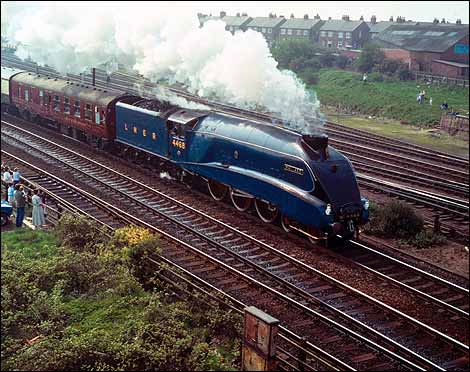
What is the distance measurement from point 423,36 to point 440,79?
4279 mm

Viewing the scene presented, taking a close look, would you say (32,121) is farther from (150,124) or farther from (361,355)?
(361,355)

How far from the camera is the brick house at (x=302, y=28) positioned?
6638 cm

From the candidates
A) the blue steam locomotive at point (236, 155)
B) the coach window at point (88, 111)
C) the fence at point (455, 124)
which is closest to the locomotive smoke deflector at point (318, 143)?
the blue steam locomotive at point (236, 155)

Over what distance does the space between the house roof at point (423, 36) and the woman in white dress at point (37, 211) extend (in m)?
38.8

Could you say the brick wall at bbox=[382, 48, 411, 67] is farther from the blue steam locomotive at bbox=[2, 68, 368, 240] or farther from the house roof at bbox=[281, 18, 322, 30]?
the blue steam locomotive at bbox=[2, 68, 368, 240]

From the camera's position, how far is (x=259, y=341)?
770 cm

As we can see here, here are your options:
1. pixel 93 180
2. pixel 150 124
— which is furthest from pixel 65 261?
pixel 150 124

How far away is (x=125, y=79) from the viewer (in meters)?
48.0

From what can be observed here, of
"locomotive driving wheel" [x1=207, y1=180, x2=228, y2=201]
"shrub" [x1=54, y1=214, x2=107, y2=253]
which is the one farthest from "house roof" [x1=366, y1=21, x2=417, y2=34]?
"shrub" [x1=54, y1=214, x2=107, y2=253]

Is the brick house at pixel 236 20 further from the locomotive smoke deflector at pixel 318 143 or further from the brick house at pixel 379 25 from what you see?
the locomotive smoke deflector at pixel 318 143

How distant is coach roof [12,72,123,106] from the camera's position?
24533 millimetres

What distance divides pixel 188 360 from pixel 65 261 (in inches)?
182

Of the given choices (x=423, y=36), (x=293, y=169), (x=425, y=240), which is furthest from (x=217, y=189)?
(x=423, y=36)

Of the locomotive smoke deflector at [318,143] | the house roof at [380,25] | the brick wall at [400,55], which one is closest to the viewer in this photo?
the locomotive smoke deflector at [318,143]
